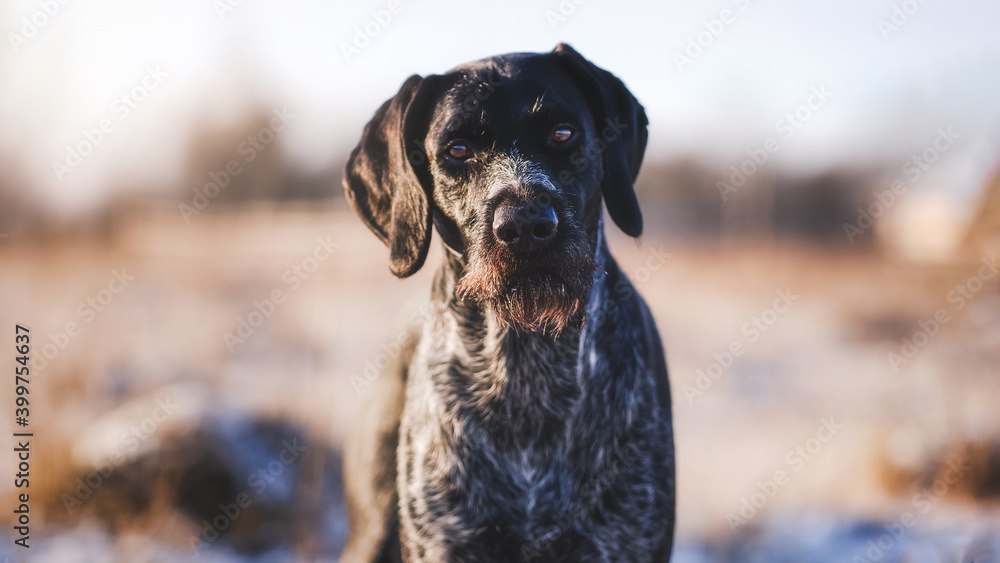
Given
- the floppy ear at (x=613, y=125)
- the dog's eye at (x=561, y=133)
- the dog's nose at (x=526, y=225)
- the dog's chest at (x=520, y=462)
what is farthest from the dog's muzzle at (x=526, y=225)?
the dog's chest at (x=520, y=462)

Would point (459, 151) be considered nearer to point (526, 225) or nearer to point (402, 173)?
point (402, 173)

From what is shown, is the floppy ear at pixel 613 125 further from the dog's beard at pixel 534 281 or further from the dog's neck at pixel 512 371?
the dog's beard at pixel 534 281

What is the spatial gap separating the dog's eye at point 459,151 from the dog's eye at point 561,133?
0.32 m

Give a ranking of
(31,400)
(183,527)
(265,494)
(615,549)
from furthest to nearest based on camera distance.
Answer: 1. (31,400)
2. (265,494)
3. (183,527)
4. (615,549)

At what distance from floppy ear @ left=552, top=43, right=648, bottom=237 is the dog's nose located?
526 mm

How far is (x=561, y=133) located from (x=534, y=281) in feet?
1.92

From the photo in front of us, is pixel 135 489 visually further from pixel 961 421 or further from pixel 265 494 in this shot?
pixel 961 421

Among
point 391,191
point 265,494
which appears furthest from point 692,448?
point 391,191

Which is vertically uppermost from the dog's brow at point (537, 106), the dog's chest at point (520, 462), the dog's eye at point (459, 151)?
the dog's brow at point (537, 106)

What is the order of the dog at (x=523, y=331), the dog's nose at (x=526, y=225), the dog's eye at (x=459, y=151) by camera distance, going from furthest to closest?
1. the dog's eye at (x=459, y=151)
2. the dog at (x=523, y=331)
3. the dog's nose at (x=526, y=225)

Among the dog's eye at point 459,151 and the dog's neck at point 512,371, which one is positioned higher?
the dog's eye at point 459,151

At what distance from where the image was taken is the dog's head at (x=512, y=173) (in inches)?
89.8

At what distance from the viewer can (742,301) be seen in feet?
42.5

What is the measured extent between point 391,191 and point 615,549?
1643 millimetres
